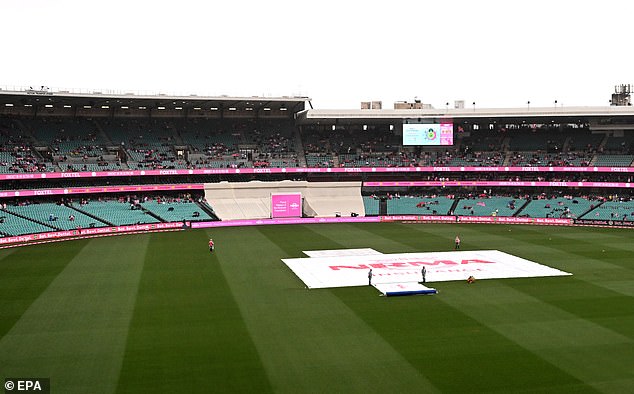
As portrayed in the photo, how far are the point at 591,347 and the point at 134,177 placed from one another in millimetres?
53204

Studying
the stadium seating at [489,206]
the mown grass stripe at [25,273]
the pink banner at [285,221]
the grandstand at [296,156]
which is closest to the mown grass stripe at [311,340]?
the mown grass stripe at [25,273]

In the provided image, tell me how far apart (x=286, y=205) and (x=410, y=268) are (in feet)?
99.7

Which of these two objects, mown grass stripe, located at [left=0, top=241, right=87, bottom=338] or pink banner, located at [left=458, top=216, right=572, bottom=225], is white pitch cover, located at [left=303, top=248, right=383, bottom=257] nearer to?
mown grass stripe, located at [left=0, top=241, right=87, bottom=338]

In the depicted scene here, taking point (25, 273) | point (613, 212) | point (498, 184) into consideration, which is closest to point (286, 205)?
point (498, 184)

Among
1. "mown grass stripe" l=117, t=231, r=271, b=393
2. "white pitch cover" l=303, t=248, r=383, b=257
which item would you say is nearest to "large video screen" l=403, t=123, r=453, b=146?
"white pitch cover" l=303, t=248, r=383, b=257

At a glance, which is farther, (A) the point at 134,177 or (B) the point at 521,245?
(A) the point at 134,177

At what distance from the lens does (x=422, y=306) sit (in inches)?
997

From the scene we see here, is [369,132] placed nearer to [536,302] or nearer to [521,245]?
[521,245]

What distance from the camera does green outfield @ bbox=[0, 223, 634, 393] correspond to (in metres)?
16.9

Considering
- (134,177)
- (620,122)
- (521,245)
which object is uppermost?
(620,122)

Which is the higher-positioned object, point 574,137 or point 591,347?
point 574,137

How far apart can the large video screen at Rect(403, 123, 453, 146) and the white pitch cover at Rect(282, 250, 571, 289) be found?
96.1 feet

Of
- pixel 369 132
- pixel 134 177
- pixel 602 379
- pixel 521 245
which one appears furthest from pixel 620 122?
pixel 602 379

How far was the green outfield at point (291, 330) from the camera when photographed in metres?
16.9
